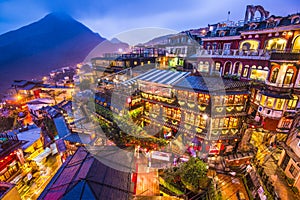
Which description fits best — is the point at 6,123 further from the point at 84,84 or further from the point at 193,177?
the point at 193,177

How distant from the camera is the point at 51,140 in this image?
2153 cm

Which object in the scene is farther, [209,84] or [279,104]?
[209,84]

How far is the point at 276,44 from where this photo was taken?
594 inches

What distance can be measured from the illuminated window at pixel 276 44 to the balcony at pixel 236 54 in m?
0.88

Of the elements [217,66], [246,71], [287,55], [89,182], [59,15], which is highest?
[59,15]

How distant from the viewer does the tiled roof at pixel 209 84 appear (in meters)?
15.2

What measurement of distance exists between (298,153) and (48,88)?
55096mm

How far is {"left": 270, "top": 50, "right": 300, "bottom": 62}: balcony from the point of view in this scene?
492 inches

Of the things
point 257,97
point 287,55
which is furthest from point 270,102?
point 287,55

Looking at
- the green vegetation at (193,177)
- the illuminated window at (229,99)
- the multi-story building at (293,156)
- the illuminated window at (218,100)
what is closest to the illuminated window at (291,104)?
the multi-story building at (293,156)

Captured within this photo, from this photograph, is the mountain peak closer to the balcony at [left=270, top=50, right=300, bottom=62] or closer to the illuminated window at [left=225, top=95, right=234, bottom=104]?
the illuminated window at [left=225, top=95, right=234, bottom=104]

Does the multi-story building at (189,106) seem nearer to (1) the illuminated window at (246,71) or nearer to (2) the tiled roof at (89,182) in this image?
(1) the illuminated window at (246,71)

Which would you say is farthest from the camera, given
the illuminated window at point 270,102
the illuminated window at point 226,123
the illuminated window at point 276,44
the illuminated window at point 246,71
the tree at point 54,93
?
the tree at point 54,93

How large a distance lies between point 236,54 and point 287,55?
231 inches
